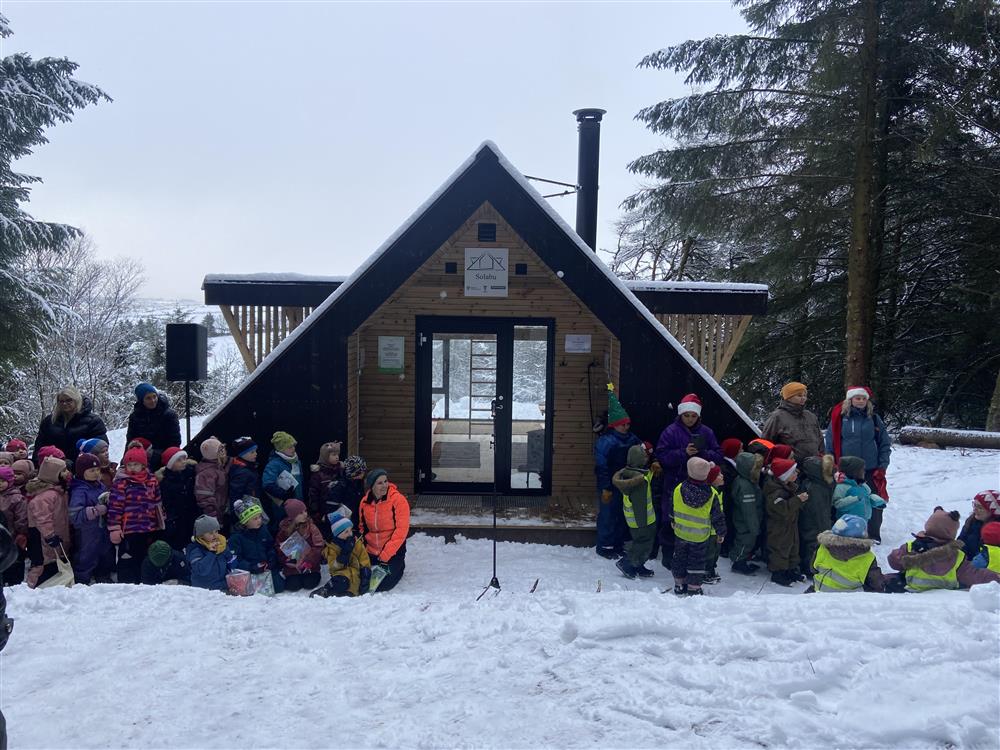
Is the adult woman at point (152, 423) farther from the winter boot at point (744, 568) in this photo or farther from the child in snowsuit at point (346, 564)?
the winter boot at point (744, 568)

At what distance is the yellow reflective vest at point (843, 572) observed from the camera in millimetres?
4875

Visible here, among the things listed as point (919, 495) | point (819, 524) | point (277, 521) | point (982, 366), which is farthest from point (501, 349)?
point (982, 366)

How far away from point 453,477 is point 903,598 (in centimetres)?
547

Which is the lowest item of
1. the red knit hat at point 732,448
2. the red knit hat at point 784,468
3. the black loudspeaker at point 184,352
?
the red knit hat at point 784,468

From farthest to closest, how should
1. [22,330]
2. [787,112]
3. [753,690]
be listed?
[22,330]
[787,112]
[753,690]

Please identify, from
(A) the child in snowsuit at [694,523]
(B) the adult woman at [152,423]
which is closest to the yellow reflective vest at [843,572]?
(A) the child in snowsuit at [694,523]

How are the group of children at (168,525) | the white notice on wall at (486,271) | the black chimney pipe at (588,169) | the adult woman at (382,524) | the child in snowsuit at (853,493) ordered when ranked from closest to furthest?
the group of children at (168,525)
the adult woman at (382,524)
the child in snowsuit at (853,493)
the white notice on wall at (486,271)
the black chimney pipe at (588,169)

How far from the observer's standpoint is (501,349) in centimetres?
813

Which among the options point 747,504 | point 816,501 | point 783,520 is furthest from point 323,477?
point 816,501

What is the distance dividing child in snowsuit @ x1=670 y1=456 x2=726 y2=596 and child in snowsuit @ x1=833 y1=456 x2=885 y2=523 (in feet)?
4.36

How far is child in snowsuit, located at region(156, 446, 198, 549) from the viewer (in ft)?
18.9

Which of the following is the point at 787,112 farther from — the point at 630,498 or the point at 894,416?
the point at 630,498

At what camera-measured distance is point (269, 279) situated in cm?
802

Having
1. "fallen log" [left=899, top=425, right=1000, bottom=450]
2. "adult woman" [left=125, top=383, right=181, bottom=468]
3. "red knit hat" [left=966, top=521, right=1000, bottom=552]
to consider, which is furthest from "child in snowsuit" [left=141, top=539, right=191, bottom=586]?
"fallen log" [left=899, top=425, right=1000, bottom=450]
